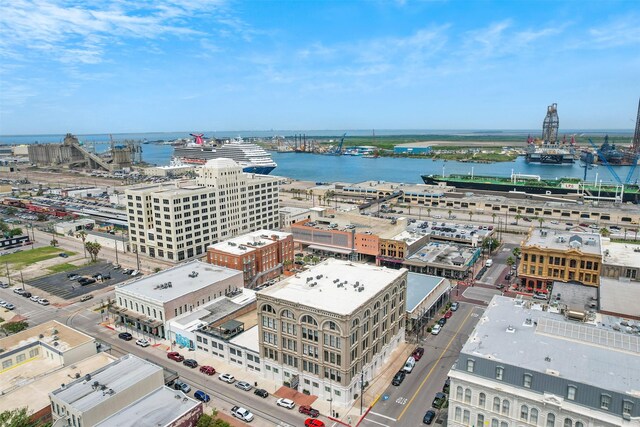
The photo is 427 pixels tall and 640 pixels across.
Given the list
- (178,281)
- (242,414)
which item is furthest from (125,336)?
(242,414)

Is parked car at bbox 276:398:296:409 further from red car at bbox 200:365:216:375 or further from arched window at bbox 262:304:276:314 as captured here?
red car at bbox 200:365:216:375

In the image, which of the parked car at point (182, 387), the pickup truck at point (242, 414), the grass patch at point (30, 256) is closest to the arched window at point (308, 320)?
the pickup truck at point (242, 414)

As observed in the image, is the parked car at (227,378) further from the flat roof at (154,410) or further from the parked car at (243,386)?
the flat roof at (154,410)

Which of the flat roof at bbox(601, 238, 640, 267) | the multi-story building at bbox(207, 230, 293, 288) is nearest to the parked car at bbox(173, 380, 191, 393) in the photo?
the multi-story building at bbox(207, 230, 293, 288)

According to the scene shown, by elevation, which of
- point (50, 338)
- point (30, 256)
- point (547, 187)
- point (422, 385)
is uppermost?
point (547, 187)

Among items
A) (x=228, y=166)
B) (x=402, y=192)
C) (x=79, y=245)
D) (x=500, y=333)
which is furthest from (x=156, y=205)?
(x=402, y=192)

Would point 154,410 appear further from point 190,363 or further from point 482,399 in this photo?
point 482,399
